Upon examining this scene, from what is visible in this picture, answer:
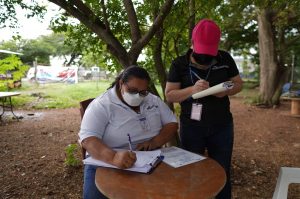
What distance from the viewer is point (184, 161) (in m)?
2.07

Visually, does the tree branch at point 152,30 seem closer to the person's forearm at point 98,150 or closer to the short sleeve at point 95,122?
the short sleeve at point 95,122

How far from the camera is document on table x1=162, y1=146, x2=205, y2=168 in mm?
2033

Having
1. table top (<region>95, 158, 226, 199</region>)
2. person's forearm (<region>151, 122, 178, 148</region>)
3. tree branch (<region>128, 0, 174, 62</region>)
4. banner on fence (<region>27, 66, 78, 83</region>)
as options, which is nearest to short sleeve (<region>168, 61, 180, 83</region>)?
person's forearm (<region>151, 122, 178, 148</region>)

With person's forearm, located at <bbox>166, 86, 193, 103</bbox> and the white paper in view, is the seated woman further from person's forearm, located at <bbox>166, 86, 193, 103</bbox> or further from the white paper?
the white paper

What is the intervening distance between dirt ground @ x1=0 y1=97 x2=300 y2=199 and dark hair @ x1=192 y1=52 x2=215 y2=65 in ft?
6.13

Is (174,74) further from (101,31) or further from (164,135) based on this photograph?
(101,31)

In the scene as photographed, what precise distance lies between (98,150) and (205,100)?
0.94 m

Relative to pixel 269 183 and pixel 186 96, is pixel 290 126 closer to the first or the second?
pixel 269 183

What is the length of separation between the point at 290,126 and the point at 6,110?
29.2ft

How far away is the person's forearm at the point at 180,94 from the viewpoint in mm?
2348

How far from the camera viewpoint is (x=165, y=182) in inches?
68.7

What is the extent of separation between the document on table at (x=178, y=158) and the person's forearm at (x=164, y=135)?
0.23 ft

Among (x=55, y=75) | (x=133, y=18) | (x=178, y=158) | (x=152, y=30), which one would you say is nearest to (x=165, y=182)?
(x=178, y=158)

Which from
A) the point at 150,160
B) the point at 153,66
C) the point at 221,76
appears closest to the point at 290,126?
the point at 153,66
